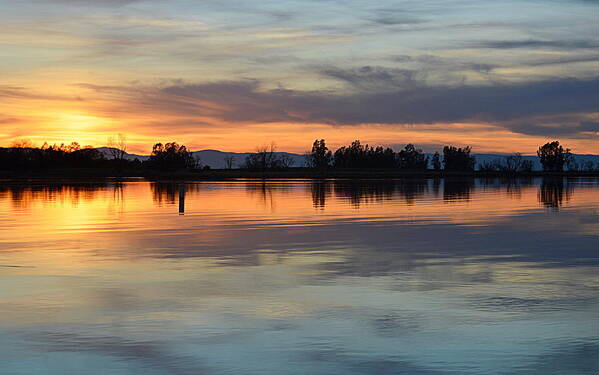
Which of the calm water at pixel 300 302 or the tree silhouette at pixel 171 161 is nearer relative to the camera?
the calm water at pixel 300 302

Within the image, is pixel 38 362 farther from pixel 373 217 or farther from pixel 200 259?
pixel 373 217

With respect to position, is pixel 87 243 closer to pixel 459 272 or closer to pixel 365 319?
pixel 459 272

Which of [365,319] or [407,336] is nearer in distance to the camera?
[407,336]

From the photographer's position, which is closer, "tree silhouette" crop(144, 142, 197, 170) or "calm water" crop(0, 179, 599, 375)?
"calm water" crop(0, 179, 599, 375)

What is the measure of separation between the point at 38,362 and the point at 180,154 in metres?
194

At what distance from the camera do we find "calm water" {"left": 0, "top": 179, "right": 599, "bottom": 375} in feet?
26.0

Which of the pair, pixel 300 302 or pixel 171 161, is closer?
pixel 300 302

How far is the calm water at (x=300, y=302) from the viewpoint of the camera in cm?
791

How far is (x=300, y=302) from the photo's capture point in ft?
36.1

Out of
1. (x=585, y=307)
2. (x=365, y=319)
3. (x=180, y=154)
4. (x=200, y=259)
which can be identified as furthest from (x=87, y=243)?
(x=180, y=154)

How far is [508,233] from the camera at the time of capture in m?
21.9

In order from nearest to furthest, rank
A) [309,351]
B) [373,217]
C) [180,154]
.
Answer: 1. [309,351]
2. [373,217]
3. [180,154]

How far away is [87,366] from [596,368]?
17.8 ft

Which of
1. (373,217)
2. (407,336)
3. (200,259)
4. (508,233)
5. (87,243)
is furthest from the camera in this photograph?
(373,217)
